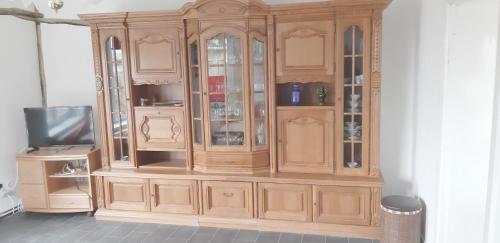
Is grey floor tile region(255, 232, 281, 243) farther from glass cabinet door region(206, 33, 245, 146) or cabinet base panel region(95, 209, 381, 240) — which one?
glass cabinet door region(206, 33, 245, 146)

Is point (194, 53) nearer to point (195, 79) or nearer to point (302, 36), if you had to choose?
point (195, 79)

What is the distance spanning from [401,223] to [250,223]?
4.21 feet

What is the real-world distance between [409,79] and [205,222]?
2275mm

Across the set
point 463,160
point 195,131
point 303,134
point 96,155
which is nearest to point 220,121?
point 195,131

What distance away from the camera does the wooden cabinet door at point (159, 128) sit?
3.54 metres

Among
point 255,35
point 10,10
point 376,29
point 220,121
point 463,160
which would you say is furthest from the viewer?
point 10,10

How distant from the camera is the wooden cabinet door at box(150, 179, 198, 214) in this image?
3439mm

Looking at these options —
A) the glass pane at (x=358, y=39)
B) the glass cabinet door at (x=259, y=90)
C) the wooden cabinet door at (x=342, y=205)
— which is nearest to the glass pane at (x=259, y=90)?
the glass cabinet door at (x=259, y=90)

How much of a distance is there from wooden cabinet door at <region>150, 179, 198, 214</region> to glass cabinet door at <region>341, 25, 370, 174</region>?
144 centimetres

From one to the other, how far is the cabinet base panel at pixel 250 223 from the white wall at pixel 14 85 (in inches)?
45.4

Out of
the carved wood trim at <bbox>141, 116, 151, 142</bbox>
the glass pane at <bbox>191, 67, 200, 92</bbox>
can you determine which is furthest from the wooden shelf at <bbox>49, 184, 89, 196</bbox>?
the glass pane at <bbox>191, 67, 200, 92</bbox>

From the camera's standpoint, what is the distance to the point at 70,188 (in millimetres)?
3859

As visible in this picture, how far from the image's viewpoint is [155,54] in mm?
3443

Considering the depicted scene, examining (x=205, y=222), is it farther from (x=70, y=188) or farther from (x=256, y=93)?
(x=70, y=188)
